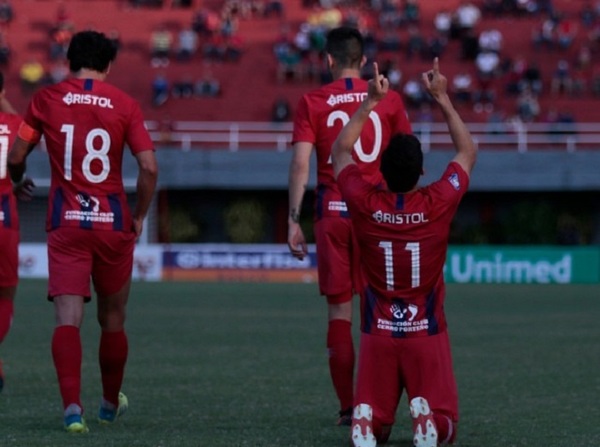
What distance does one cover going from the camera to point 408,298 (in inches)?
295

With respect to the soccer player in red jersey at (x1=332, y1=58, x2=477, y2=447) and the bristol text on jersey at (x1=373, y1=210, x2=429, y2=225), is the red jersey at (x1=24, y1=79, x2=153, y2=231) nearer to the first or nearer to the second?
the soccer player in red jersey at (x1=332, y1=58, x2=477, y2=447)

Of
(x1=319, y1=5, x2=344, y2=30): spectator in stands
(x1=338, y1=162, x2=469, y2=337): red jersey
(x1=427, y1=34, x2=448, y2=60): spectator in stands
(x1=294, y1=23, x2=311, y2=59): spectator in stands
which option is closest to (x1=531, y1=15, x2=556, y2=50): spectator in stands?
(x1=427, y1=34, x2=448, y2=60): spectator in stands

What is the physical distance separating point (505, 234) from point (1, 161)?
28703 mm

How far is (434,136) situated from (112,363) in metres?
31.2

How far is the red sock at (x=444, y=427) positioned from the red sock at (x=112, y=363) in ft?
7.28

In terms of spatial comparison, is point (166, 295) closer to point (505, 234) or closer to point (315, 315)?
point (315, 315)

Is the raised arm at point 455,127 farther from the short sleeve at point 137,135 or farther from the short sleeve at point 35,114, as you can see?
the short sleeve at point 35,114

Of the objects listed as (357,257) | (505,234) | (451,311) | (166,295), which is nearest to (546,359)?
(357,257)

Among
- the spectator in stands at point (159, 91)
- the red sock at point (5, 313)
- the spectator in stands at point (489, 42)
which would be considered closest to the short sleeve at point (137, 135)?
the red sock at point (5, 313)

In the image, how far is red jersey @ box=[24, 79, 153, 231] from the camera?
853 cm

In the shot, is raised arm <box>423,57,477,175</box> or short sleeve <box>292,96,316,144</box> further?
short sleeve <box>292,96,316,144</box>

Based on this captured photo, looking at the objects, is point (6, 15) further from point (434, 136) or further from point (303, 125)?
point (303, 125)

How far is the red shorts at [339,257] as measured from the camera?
8.95m

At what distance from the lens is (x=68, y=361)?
833 cm
